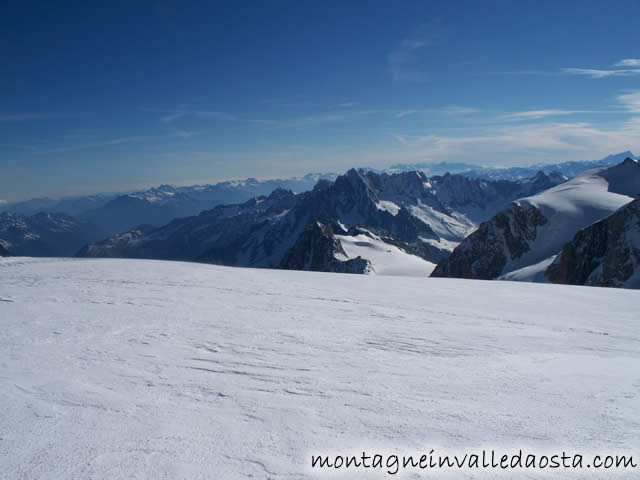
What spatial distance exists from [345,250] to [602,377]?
11584cm

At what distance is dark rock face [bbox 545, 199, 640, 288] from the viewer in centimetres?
4488

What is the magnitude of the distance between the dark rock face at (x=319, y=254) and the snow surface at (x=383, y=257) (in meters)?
4.05

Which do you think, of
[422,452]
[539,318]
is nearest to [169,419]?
[422,452]

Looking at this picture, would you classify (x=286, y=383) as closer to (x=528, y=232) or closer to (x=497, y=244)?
(x=497, y=244)

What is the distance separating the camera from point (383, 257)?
115 metres

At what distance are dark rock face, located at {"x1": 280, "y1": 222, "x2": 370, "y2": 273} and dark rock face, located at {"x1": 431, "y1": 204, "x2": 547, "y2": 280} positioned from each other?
74.6 ft

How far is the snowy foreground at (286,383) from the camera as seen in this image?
12.7 ft

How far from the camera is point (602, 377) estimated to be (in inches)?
245

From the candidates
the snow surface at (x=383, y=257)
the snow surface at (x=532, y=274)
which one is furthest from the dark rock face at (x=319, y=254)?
the snow surface at (x=532, y=274)

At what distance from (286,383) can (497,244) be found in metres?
80.8

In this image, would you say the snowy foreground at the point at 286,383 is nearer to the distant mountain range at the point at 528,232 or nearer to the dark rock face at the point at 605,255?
the dark rock face at the point at 605,255

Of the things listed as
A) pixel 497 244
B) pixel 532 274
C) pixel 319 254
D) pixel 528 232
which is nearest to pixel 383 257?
pixel 319 254

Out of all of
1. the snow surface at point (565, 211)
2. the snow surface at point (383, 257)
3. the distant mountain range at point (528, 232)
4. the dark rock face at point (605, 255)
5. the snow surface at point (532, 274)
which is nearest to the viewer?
the dark rock face at point (605, 255)

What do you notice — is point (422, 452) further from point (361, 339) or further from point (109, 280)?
point (109, 280)
